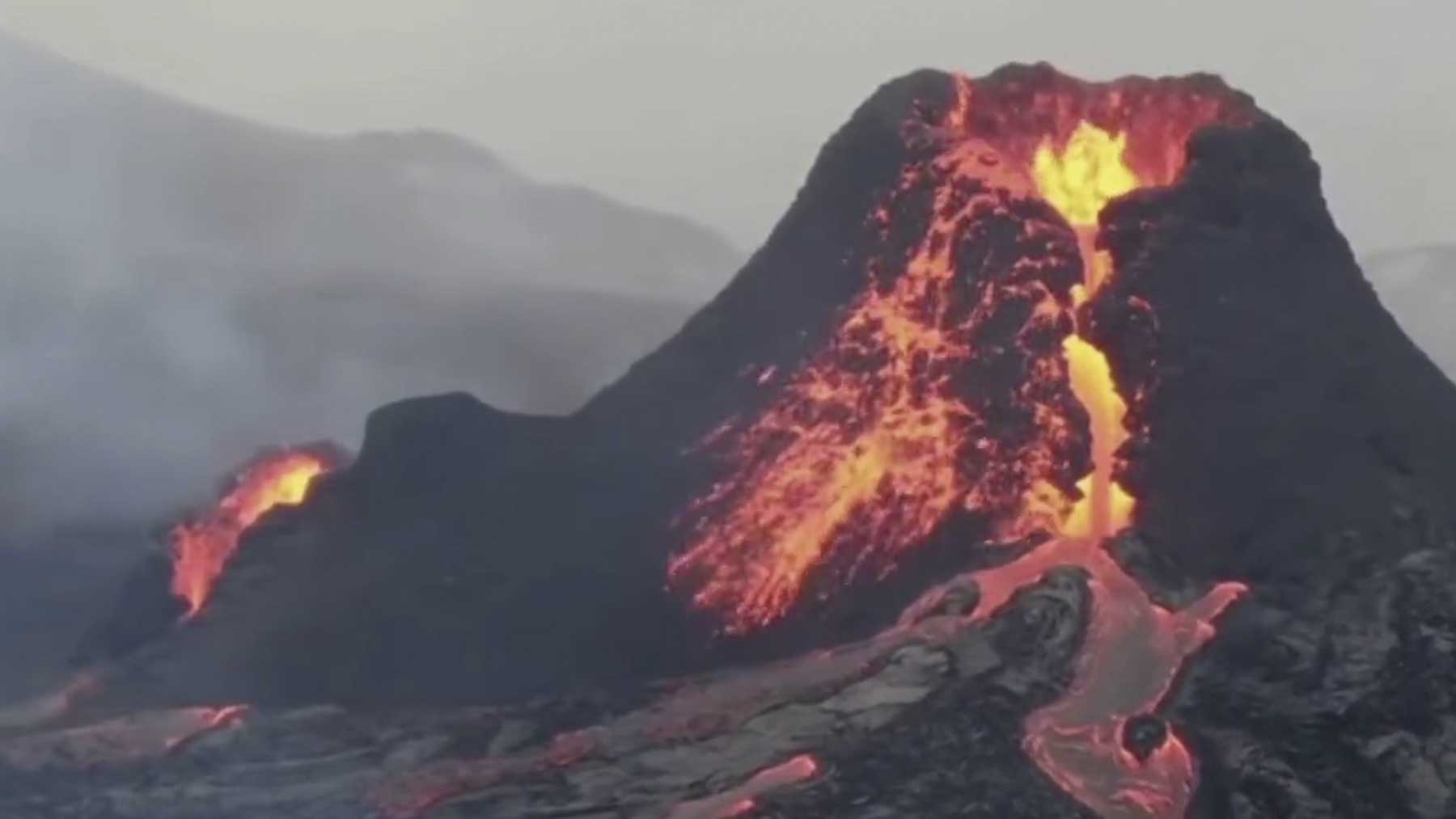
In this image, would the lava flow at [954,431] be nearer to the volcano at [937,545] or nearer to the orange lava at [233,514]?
the volcano at [937,545]

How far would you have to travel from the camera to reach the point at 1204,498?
2115 inches

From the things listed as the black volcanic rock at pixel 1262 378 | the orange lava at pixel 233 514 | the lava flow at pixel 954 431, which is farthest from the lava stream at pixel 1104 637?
the orange lava at pixel 233 514

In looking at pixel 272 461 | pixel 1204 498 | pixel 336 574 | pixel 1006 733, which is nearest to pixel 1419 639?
pixel 1204 498

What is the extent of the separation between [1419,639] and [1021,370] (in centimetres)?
1189

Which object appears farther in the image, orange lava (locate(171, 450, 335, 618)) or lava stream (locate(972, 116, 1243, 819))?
orange lava (locate(171, 450, 335, 618))

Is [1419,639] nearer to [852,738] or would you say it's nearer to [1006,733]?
[1006,733]

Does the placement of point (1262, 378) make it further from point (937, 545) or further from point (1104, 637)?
point (1104, 637)

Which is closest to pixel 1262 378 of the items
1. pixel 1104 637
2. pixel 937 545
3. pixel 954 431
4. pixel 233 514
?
pixel 954 431

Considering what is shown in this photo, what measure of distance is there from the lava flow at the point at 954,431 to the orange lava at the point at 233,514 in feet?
75.5

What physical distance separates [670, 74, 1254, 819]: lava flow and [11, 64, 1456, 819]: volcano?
0.10 metres

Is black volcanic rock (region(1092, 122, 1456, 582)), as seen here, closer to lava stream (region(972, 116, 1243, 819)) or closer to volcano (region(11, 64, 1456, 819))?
volcano (region(11, 64, 1456, 819))

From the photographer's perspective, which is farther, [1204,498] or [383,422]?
[383,422]

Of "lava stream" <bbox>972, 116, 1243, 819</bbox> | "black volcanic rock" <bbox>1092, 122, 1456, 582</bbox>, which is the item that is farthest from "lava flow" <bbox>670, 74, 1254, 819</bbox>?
"black volcanic rock" <bbox>1092, 122, 1456, 582</bbox>

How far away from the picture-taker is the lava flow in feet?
176
